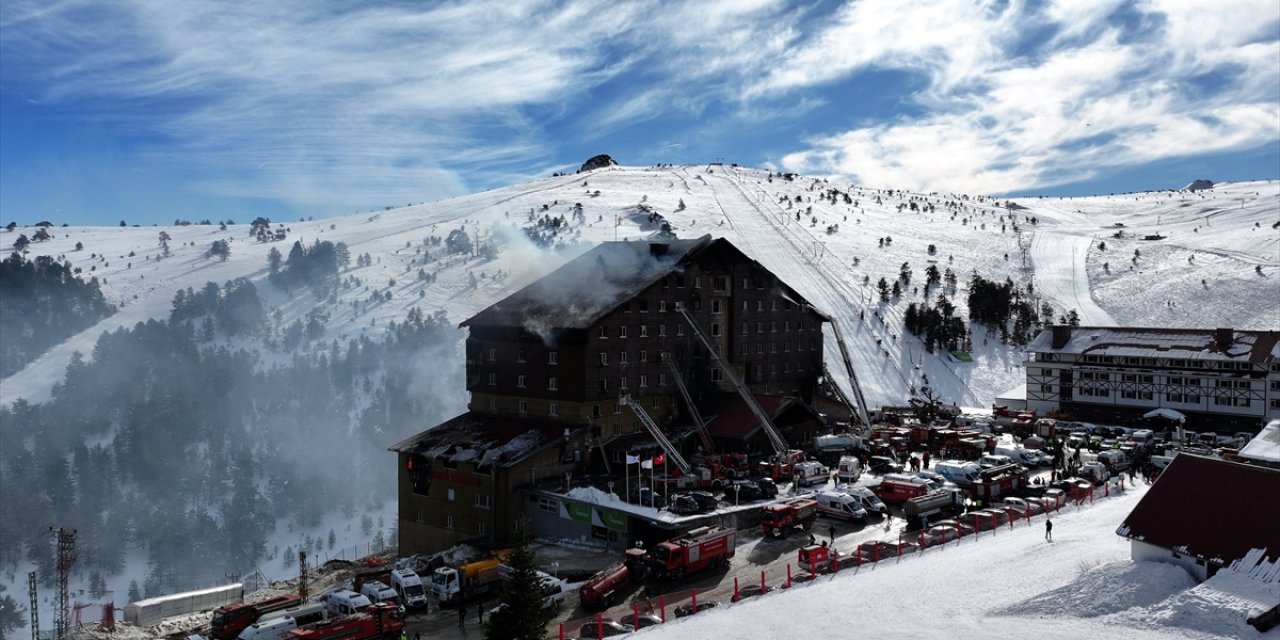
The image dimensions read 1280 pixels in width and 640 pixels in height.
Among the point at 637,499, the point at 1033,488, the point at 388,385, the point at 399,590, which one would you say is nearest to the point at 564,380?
the point at 637,499

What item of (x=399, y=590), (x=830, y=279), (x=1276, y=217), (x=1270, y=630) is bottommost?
(x=399, y=590)

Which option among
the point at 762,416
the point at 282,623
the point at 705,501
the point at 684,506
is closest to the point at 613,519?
the point at 684,506

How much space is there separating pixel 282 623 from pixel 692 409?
3056 centimetres

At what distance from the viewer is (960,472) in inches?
1864

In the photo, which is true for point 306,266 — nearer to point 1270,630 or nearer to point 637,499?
point 637,499

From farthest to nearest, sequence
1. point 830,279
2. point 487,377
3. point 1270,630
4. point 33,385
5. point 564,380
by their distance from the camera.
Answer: point 830,279 → point 33,385 → point 487,377 → point 564,380 → point 1270,630

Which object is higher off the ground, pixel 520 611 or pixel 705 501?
pixel 520 611

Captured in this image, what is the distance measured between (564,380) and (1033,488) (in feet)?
84.9

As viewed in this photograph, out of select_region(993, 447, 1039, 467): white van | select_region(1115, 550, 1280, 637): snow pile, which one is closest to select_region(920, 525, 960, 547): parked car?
select_region(1115, 550, 1280, 637): snow pile

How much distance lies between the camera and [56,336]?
11125 cm

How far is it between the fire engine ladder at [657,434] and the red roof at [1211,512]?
24.5 metres

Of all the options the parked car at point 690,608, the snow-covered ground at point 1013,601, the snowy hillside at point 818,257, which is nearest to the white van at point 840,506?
the snow-covered ground at point 1013,601

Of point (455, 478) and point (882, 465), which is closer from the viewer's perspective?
point (455, 478)

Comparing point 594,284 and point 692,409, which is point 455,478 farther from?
point 594,284
